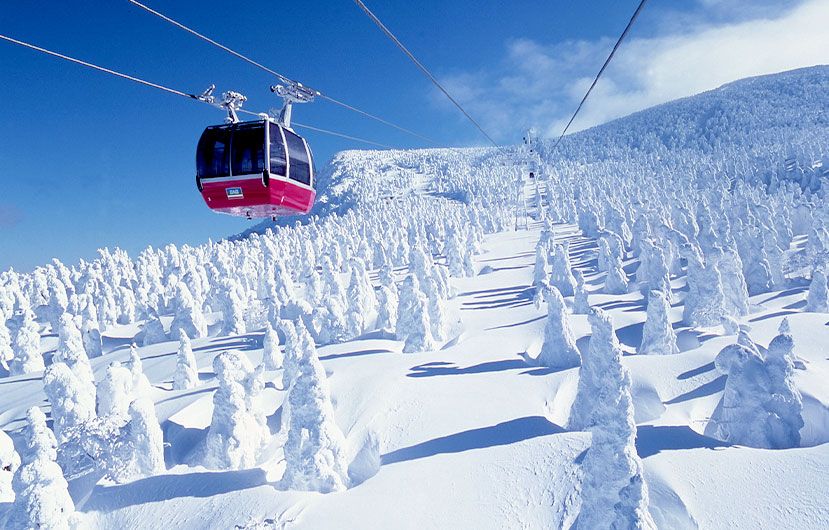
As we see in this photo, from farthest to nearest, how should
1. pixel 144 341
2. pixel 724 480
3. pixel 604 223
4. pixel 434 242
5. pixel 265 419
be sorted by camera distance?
pixel 434 242 < pixel 604 223 < pixel 144 341 < pixel 265 419 < pixel 724 480

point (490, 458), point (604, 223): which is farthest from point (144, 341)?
point (604, 223)

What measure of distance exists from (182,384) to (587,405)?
28742mm

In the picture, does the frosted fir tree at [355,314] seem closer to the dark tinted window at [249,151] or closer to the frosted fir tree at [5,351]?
the dark tinted window at [249,151]

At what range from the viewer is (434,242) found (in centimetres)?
9938

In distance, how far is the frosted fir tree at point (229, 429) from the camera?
2100 cm

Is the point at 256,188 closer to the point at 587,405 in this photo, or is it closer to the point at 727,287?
the point at 587,405

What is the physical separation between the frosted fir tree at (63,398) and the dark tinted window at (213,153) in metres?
22.7

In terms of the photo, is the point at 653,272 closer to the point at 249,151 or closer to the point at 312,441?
the point at 312,441

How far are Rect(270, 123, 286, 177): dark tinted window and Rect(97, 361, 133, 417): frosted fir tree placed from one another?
79.1ft

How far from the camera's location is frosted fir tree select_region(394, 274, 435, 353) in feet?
111

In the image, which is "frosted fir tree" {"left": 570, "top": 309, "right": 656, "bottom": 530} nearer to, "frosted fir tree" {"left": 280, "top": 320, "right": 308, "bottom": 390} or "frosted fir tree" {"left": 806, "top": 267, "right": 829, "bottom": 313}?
"frosted fir tree" {"left": 280, "top": 320, "right": 308, "bottom": 390}

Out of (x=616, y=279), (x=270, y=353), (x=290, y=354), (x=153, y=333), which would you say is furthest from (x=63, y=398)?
(x=616, y=279)

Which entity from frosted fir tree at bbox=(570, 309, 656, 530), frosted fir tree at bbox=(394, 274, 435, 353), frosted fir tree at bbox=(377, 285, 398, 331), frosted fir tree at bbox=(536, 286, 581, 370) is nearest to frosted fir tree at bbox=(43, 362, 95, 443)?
frosted fir tree at bbox=(394, 274, 435, 353)

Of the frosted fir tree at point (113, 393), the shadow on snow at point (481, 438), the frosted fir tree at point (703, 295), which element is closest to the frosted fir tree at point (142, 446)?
the frosted fir tree at point (113, 393)
